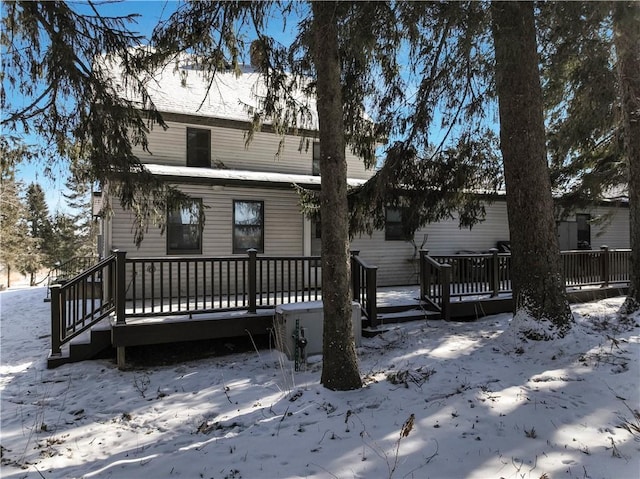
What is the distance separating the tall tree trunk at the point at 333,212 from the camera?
427 centimetres

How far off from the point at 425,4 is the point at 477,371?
417cm

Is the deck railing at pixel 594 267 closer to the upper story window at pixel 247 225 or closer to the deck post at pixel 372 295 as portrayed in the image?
the deck post at pixel 372 295

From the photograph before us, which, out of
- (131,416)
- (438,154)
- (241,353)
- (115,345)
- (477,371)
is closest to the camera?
(131,416)

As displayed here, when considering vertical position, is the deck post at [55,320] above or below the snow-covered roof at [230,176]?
below

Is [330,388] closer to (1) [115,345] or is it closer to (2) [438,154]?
(1) [115,345]

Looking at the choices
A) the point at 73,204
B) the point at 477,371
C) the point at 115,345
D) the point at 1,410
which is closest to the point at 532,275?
the point at 477,371

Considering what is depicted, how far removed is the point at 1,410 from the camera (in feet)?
14.6

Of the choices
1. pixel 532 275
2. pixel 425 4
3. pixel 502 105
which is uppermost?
pixel 425 4

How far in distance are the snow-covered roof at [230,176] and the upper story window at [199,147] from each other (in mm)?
379

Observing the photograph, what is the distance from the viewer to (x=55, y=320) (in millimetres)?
5848

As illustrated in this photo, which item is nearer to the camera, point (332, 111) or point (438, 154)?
point (332, 111)

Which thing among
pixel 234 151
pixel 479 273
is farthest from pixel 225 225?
pixel 479 273

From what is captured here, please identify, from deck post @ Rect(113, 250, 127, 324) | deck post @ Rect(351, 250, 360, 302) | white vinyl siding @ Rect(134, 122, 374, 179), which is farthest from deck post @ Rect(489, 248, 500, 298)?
deck post @ Rect(113, 250, 127, 324)

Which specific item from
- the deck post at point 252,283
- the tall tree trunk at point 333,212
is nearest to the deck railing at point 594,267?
the deck post at point 252,283
